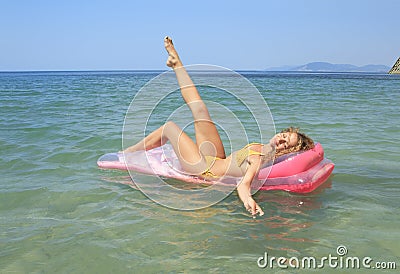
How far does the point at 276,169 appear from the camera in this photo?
398 cm

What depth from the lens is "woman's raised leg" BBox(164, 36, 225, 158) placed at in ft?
12.9

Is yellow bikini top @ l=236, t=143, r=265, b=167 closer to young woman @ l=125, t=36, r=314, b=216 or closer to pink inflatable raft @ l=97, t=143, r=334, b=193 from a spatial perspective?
young woman @ l=125, t=36, r=314, b=216

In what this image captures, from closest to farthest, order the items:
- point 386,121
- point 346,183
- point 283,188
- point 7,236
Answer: point 7,236
point 283,188
point 346,183
point 386,121

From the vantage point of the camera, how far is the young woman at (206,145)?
395 cm

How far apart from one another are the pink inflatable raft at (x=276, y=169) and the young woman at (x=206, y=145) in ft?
0.30

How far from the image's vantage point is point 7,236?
116 inches

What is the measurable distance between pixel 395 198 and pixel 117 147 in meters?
3.73

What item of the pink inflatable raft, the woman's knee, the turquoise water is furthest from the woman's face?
the woman's knee

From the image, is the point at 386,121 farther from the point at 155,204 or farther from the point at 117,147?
the point at 155,204

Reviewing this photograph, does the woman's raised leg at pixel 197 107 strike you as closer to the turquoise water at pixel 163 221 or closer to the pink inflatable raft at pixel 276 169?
the pink inflatable raft at pixel 276 169

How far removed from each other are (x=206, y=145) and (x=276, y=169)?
0.74 meters

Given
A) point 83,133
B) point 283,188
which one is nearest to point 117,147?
point 83,133

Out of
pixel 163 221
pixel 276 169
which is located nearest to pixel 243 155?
pixel 276 169

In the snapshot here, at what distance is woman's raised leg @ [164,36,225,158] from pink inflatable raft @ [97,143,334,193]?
0.35 meters
